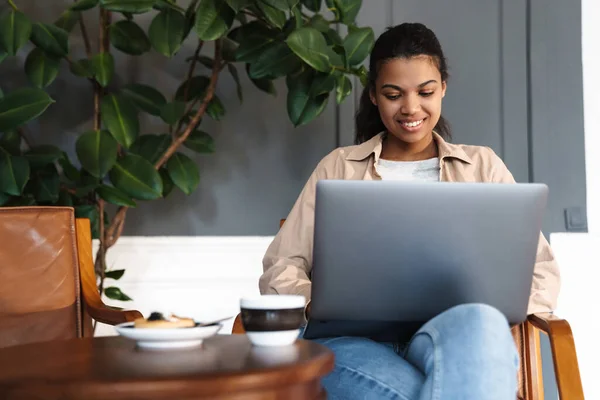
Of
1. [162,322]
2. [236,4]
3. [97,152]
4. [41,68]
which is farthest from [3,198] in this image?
[162,322]

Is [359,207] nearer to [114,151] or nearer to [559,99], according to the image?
[114,151]

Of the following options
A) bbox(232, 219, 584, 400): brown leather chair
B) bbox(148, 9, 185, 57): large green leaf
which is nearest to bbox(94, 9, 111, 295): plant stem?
bbox(148, 9, 185, 57): large green leaf

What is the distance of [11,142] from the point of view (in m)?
2.25

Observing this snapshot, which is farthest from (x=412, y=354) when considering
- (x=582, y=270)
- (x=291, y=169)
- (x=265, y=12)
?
(x=582, y=270)

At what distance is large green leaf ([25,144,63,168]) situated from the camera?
2.16 m

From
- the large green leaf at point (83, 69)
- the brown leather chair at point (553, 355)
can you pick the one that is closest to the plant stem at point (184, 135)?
the large green leaf at point (83, 69)

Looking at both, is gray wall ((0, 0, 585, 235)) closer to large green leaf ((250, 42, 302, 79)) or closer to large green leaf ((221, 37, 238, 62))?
large green leaf ((221, 37, 238, 62))

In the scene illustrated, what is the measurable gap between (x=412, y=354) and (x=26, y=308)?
98cm

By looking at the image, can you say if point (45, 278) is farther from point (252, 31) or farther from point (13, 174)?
point (252, 31)

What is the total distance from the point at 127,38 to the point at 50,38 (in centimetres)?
25

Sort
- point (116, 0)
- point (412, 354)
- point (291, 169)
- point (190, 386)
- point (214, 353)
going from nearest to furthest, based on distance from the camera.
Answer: point (190, 386) → point (214, 353) → point (412, 354) → point (116, 0) → point (291, 169)

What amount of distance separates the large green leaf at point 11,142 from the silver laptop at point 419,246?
54.2 inches

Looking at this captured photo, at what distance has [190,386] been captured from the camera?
0.89m

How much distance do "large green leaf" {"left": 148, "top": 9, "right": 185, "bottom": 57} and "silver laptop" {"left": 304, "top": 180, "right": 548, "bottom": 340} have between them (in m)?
1.13
